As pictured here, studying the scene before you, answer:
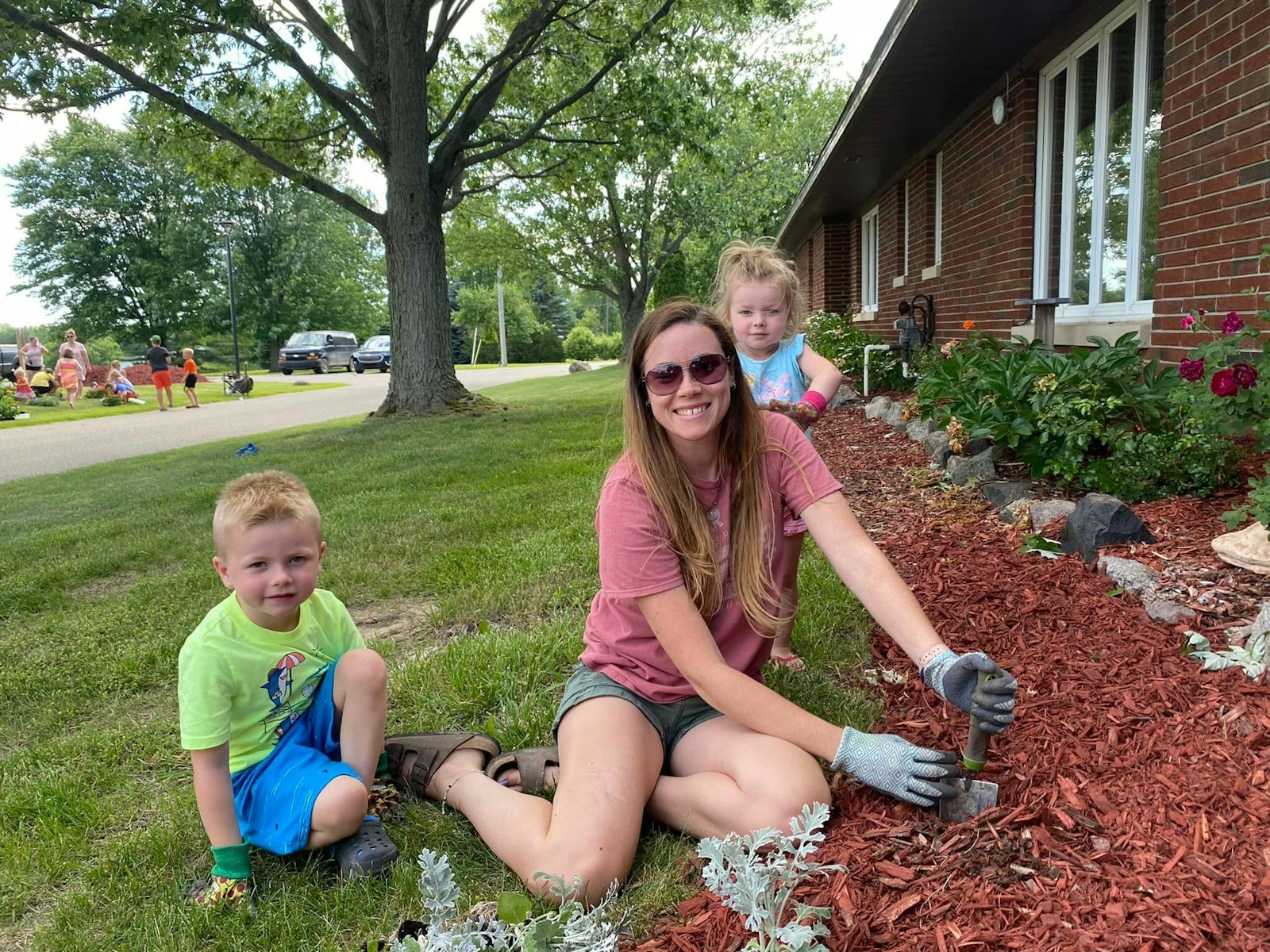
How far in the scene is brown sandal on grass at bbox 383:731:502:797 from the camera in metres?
2.43

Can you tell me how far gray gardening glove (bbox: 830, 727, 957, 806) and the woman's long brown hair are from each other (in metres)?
0.44

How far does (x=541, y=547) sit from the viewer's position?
15.6 ft

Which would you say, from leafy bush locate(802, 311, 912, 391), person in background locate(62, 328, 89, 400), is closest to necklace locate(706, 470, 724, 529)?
leafy bush locate(802, 311, 912, 391)

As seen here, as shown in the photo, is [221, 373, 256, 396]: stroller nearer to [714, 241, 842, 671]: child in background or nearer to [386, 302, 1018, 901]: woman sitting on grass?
[714, 241, 842, 671]: child in background

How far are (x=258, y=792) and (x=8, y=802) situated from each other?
3.03ft

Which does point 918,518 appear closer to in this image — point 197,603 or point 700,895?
point 700,895

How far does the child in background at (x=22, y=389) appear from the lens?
20.2 metres

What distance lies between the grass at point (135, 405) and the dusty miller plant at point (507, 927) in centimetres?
1815

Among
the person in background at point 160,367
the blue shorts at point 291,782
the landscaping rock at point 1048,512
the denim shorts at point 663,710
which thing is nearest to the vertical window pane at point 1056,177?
the landscaping rock at point 1048,512

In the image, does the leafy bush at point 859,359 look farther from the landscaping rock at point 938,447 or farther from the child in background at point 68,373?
the child in background at point 68,373

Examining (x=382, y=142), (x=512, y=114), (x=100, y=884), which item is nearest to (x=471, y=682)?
(x=100, y=884)

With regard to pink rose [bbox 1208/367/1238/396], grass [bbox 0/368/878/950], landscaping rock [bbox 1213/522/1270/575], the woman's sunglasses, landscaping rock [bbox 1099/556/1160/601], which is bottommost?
grass [bbox 0/368/878/950]

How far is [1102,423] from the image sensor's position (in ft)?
14.0

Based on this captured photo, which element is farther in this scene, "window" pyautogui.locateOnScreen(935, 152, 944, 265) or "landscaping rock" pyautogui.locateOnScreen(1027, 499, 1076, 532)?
"window" pyautogui.locateOnScreen(935, 152, 944, 265)
